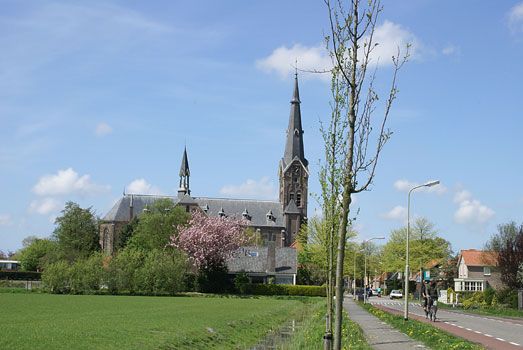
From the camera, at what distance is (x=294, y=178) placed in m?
140

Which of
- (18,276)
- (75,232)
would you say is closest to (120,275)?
(18,276)

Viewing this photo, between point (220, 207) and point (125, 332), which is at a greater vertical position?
point (220, 207)

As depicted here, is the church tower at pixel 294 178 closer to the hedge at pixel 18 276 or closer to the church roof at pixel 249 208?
the church roof at pixel 249 208

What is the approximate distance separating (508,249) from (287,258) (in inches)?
1800

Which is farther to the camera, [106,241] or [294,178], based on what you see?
[294,178]

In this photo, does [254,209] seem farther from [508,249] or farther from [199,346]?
[199,346]

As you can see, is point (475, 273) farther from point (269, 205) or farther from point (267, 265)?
point (269, 205)

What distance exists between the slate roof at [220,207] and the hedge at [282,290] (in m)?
52.7

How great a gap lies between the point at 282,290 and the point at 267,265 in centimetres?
1527

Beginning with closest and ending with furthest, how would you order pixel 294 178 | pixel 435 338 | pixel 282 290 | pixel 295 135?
pixel 435 338, pixel 282 290, pixel 295 135, pixel 294 178

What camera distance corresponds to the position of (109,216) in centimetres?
13812

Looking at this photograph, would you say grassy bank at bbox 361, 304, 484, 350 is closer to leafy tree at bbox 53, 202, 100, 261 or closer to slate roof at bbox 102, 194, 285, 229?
leafy tree at bbox 53, 202, 100, 261

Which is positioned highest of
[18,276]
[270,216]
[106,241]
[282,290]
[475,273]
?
[270,216]

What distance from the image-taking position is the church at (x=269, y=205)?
135500 mm
